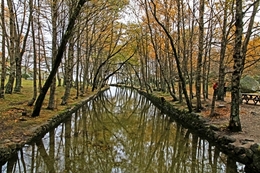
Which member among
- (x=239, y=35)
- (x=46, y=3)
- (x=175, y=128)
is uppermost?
(x=46, y=3)

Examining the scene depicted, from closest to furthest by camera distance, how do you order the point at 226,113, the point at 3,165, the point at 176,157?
the point at 3,165 → the point at 176,157 → the point at 226,113

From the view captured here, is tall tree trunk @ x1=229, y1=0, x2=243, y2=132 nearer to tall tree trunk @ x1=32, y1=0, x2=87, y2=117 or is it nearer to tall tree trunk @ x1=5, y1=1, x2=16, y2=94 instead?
tall tree trunk @ x1=32, y1=0, x2=87, y2=117

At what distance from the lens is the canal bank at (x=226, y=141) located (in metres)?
7.05

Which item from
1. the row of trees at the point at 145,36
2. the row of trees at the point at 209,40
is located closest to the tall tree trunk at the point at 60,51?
the row of trees at the point at 145,36

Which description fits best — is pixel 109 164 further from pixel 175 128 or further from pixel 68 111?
pixel 68 111

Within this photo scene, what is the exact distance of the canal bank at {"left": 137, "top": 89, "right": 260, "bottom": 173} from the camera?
23.1 feet

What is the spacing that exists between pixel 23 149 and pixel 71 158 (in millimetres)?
1609

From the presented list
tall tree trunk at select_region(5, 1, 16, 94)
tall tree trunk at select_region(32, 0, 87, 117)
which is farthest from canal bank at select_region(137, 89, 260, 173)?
tall tree trunk at select_region(5, 1, 16, 94)

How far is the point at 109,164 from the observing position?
7.29m

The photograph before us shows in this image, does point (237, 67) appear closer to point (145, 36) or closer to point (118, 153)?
point (118, 153)

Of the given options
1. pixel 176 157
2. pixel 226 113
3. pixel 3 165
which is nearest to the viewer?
pixel 3 165

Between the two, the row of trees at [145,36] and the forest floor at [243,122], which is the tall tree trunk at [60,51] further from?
the forest floor at [243,122]

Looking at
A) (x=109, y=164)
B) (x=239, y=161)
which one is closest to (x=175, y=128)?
(x=239, y=161)

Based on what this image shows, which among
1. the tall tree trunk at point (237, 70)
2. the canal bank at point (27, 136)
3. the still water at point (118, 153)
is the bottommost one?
the still water at point (118, 153)
